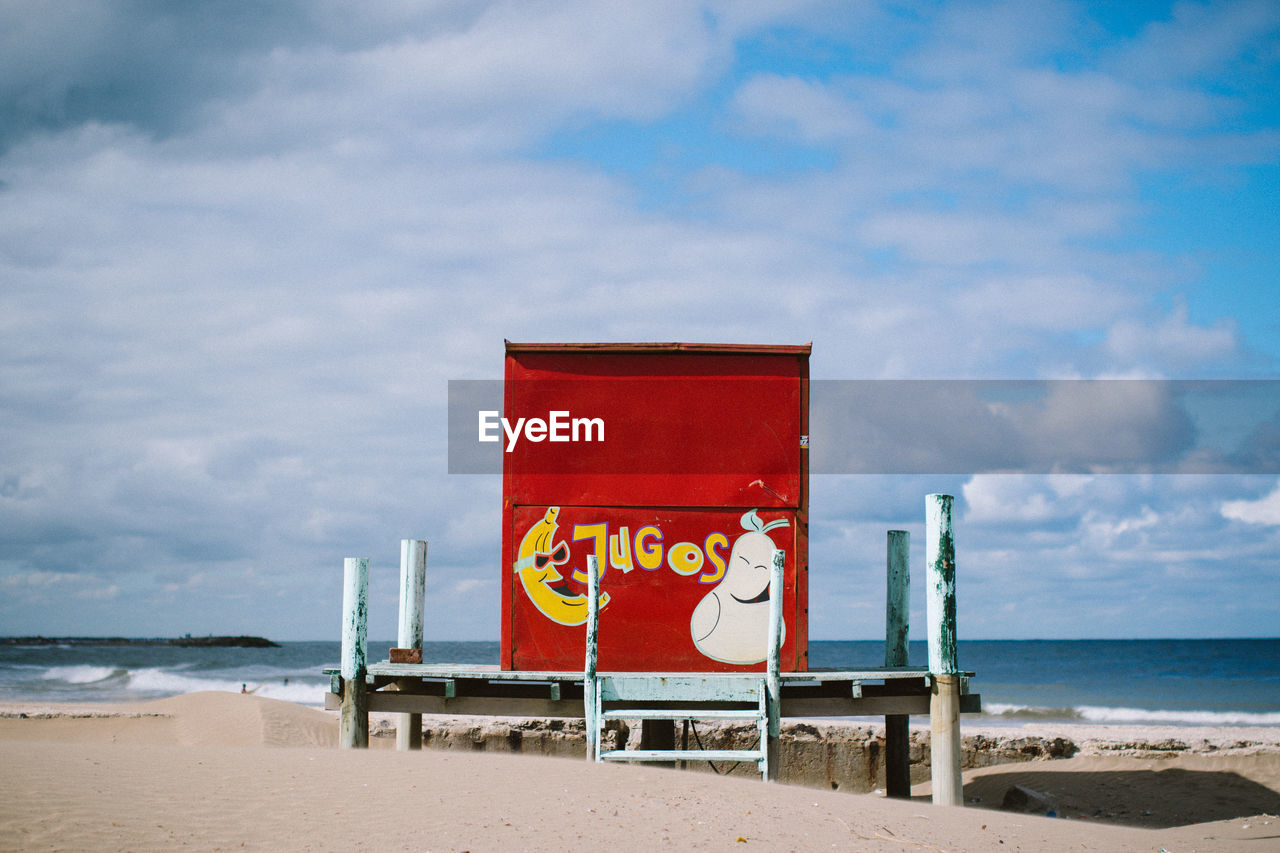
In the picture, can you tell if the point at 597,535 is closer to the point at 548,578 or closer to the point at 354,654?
the point at 548,578

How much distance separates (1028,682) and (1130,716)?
1369 cm

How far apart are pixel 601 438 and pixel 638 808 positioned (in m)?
3.89

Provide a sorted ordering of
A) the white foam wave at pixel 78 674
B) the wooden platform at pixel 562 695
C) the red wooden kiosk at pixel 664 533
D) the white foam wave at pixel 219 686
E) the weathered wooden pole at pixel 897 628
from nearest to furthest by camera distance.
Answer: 1. the wooden platform at pixel 562 695
2. the red wooden kiosk at pixel 664 533
3. the weathered wooden pole at pixel 897 628
4. the white foam wave at pixel 219 686
5. the white foam wave at pixel 78 674

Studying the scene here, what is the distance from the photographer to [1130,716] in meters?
30.3

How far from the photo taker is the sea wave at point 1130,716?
28.6 metres

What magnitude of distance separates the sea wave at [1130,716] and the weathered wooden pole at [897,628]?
18.6m

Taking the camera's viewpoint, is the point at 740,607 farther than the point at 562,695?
No

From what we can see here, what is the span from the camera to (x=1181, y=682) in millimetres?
44219

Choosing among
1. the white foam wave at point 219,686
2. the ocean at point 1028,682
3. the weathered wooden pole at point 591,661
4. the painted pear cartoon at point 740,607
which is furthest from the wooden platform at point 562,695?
the white foam wave at point 219,686

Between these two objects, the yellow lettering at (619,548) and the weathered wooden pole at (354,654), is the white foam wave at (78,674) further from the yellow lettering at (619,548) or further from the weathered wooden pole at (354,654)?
the yellow lettering at (619,548)

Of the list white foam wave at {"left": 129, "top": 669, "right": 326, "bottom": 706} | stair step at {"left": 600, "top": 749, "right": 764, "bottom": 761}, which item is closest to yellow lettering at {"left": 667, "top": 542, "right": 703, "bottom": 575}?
stair step at {"left": 600, "top": 749, "right": 764, "bottom": 761}

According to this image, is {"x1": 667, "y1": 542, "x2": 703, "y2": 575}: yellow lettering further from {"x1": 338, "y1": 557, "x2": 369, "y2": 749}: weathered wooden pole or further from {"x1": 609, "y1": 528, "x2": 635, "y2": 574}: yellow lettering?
{"x1": 338, "y1": 557, "x2": 369, "y2": 749}: weathered wooden pole

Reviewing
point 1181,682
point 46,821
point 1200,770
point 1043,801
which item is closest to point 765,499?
point 1043,801

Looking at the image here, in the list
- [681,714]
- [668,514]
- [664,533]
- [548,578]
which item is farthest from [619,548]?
[681,714]
